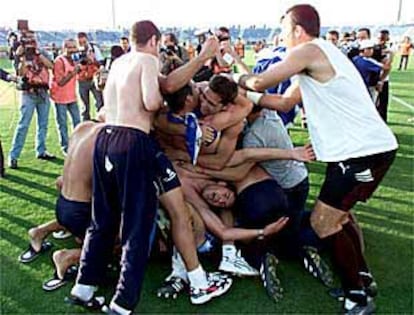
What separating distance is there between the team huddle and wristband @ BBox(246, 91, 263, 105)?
0.01 m

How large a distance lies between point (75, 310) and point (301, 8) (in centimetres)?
211

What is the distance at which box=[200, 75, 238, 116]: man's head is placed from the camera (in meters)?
3.15

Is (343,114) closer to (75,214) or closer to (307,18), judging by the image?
(307,18)

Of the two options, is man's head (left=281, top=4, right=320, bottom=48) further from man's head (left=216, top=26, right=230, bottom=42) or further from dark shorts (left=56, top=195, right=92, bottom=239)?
dark shorts (left=56, top=195, right=92, bottom=239)

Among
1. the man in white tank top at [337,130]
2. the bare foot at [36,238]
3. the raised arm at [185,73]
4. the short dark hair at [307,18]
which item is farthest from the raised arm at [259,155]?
the bare foot at [36,238]

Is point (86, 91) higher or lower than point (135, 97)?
lower

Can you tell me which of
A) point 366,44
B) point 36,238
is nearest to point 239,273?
point 36,238

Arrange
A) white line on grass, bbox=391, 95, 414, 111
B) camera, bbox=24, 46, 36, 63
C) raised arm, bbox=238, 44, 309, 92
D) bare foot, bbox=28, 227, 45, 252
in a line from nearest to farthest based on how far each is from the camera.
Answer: raised arm, bbox=238, 44, 309, 92, bare foot, bbox=28, 227, 45, 252, camera, bbox=24, 46, 36, 63, white line on grass, bbox=391, 95, 414, 111

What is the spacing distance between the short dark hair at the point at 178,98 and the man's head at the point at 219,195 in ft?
1.82

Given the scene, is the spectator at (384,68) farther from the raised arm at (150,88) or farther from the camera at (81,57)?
the raised arm at (150,88)

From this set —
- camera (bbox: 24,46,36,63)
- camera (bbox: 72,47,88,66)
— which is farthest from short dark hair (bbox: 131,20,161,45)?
camera (bbox: 72,47,88,66)

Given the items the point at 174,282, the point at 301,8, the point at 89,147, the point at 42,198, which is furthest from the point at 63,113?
the point at 301,8

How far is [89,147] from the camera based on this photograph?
10.4ft

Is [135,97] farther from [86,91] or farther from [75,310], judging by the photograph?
[86,91]
